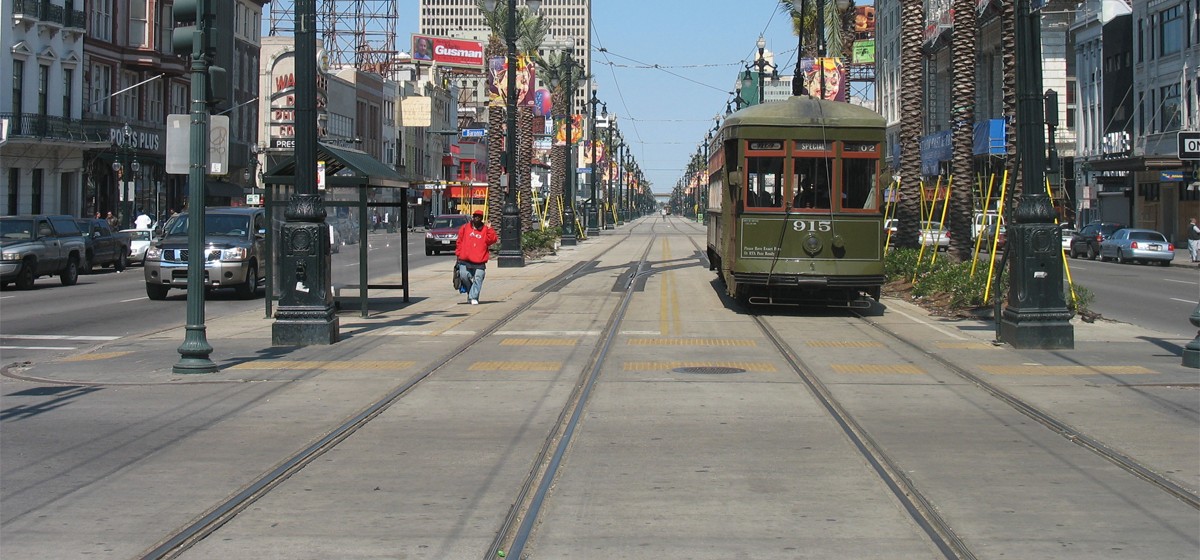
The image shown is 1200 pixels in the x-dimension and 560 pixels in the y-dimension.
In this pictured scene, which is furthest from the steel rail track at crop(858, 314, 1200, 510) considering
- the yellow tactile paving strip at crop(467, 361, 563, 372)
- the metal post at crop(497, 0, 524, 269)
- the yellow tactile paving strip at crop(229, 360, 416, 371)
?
the metal post at crop(497, 0, 524, 269)

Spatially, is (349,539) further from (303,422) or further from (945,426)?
(945,426)

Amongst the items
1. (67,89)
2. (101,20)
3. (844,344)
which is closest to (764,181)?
(844,344)

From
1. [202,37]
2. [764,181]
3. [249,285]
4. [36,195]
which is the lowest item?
[249,285]

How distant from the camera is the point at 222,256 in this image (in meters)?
25.0

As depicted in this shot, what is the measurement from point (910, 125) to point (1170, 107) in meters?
33.1

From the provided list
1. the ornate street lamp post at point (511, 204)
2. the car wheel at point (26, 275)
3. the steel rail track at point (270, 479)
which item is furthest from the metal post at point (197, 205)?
the ornate street lamp post at point (511, 204)

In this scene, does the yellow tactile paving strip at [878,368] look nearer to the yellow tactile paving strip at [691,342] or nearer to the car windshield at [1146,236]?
the yellow tactile paving strip at [691,342]

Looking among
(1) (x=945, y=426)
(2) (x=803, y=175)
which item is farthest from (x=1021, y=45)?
(1) (x=945, y=426)

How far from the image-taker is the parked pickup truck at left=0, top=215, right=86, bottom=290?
29208 millimetres

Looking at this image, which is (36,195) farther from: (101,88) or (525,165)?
(525,165)

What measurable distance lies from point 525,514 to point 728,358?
8.05 metres

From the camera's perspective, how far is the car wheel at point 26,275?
1159 inches

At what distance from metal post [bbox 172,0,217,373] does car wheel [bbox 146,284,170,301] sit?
12.8 meters

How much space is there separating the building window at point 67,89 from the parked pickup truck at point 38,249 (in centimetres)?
2386
